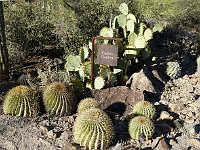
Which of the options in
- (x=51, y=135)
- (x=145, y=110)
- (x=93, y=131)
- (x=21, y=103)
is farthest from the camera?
(x=21, y=103)

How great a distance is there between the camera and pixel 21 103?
5.89 meters

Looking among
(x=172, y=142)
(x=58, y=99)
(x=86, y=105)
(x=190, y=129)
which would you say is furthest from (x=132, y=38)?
(x=172, y=142)

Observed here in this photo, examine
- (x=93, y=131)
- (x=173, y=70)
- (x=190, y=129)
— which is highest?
(x=173, y=70)

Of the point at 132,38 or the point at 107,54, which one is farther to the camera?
the point at 132,38

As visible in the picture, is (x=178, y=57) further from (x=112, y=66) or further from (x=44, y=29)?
(x=44, y=29)

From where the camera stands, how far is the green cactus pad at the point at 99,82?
670 cm

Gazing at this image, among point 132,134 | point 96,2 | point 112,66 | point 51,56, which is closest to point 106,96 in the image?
point 112,66

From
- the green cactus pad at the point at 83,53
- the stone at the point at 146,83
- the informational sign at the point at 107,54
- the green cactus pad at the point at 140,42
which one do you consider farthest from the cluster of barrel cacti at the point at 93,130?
the green cactus pad at the point at 140,42

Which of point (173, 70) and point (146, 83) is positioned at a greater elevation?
point (173, 70)

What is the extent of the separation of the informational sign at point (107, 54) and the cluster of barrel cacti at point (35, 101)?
89 centimetres

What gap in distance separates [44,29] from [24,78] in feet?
7.39

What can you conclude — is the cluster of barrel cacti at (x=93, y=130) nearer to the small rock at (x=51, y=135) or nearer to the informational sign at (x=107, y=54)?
the small rock at (x=51, y=135)

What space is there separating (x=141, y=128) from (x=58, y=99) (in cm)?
145

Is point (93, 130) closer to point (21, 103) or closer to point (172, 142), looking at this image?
point (172, 142)
